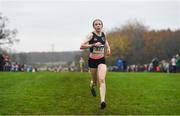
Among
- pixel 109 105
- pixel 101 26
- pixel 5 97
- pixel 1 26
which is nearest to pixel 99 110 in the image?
pixel 109 105

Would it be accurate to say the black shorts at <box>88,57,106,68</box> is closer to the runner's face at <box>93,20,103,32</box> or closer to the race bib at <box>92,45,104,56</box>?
the race bib at <box>92,45,104,56</box>

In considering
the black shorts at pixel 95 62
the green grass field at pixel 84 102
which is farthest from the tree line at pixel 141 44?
the black shorts at pixel 95 62

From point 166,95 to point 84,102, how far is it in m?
3.76

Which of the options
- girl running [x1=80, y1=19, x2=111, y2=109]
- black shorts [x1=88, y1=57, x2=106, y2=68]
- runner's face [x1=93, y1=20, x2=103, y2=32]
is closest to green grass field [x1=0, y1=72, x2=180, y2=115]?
girl running [x1=80, y1=19, x2=111, y2=109]

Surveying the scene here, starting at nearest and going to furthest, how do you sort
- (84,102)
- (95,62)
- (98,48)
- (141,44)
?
1. (98,48)
2. (95,62)
3. (84,102)
4. (141,44)

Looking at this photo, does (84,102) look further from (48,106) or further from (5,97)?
(5,97)

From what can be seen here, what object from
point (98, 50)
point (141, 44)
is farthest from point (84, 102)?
point (141, 44)

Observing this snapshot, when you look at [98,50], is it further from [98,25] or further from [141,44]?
[141,44]

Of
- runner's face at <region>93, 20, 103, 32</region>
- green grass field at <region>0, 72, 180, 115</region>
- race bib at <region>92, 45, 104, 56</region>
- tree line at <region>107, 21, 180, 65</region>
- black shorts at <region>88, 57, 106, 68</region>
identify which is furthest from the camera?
tree line at <region>107, 21, 180, 65</region>

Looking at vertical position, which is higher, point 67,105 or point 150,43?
point 150,43

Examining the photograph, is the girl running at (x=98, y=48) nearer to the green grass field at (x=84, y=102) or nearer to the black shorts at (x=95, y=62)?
the black shorts at (x=95, y=62)

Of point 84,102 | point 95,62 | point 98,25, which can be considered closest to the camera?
point 98,25

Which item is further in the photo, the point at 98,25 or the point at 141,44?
the point at 141,44

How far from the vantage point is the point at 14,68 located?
69.7 metres
